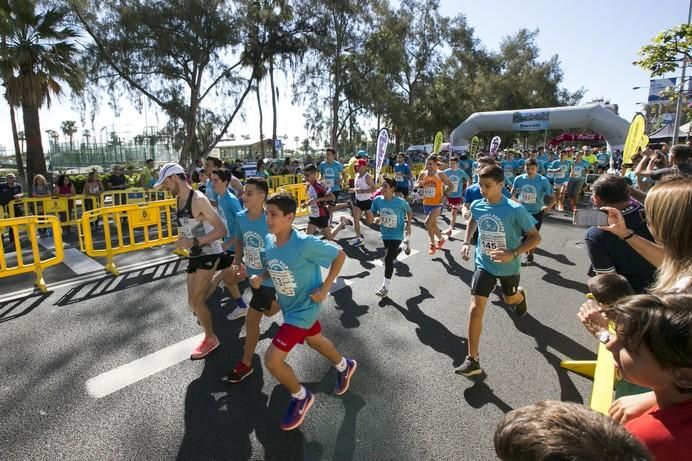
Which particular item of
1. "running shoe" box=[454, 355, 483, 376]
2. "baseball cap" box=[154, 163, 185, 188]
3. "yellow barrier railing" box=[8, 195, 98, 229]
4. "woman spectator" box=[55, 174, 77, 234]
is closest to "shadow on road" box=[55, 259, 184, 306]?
"baseball cap" box=[154, 163, 185, 188]

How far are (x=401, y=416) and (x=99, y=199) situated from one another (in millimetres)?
11318

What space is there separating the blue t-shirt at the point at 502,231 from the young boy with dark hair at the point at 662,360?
257 cm

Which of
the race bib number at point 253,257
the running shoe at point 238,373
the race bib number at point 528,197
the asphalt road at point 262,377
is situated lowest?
the asphalt road at point 262,377

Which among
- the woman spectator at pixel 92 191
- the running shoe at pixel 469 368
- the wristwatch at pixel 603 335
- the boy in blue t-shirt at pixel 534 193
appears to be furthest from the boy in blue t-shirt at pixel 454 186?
the woman spectator at pixel 92 191

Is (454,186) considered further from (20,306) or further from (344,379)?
(20,306)

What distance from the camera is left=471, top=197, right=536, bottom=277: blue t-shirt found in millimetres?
3770

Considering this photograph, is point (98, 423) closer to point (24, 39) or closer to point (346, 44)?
point (24, 39)

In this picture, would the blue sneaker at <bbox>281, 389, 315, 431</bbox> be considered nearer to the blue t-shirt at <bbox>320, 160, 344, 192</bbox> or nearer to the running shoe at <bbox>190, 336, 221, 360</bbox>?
the running shoe at <bbox>190, 336, 221, 360</bbox>

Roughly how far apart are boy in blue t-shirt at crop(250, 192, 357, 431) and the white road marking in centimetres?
155

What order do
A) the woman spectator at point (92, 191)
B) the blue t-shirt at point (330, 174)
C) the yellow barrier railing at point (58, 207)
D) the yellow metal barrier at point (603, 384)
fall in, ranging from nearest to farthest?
the yellow metal barrier at point (603, 384) < the blue t-shirt at point (330, 174) < the yellow barrier railing at point (58, 207) < the woman spectator at point (92, 191)

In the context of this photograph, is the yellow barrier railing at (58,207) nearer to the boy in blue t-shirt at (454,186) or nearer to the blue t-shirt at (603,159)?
the boy in blue t-shirt at (454,186)

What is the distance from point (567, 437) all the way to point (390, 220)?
5113 mm

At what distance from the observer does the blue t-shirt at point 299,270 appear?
2992mm

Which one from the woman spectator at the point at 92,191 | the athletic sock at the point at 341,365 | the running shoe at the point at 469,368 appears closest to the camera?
the athletic sock at the point at 341,365
